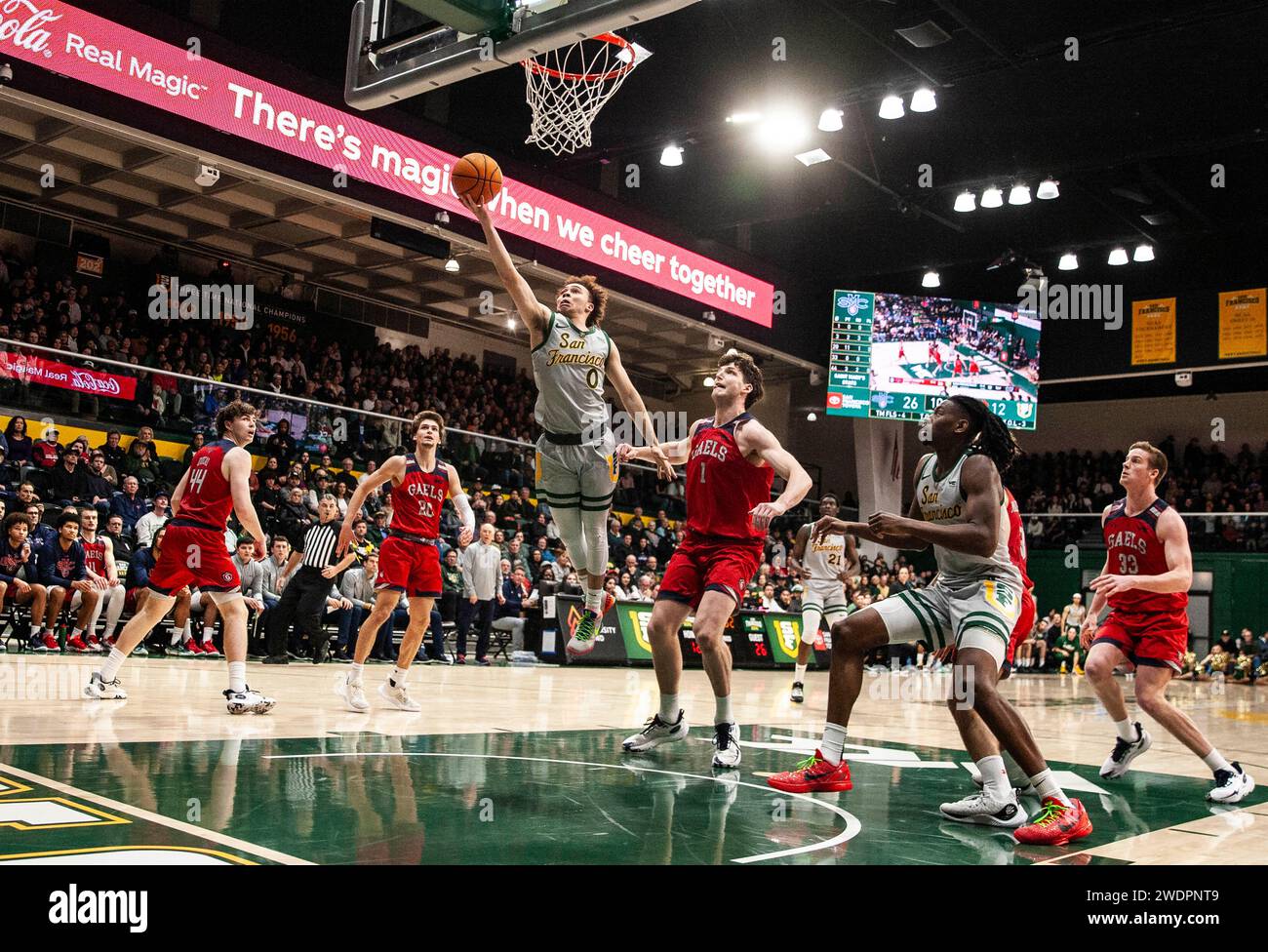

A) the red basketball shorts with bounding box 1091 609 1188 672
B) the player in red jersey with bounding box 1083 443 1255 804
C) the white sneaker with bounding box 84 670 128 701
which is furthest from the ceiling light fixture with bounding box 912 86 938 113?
the white sneaker with bounding box 84 670 128 701

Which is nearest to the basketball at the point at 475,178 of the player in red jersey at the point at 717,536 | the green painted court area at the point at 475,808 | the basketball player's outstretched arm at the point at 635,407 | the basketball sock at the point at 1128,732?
the basketball player's outstretched arm at the point at 635,407

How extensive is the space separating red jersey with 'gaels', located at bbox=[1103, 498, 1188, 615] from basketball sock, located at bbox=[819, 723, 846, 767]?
6.74 ft

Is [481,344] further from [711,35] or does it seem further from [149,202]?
[711,35]

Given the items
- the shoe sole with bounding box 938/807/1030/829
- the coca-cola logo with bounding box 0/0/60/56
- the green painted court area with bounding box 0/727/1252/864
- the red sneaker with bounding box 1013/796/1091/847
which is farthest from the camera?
the coca-cola logo with bounding box 0/0/60/56

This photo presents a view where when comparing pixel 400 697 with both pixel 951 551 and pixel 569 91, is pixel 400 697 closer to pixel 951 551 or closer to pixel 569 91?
pixel 951 551

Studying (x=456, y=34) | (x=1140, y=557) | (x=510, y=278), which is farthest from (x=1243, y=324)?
(x=510, y=278)

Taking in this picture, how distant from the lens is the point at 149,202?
18484 mm

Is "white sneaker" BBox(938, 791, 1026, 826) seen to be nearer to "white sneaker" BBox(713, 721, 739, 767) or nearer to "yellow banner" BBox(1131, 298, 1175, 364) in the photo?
"white sneaker" BBox(713, 721, 739, 767)

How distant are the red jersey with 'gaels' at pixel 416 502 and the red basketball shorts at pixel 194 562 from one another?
1.29 meters

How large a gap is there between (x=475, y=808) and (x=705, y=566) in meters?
2.29

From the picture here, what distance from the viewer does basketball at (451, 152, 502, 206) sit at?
5504 millimetres

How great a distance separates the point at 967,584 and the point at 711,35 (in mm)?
13744

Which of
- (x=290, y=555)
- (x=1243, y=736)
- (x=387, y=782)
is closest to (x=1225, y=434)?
(x=1243, y=736)

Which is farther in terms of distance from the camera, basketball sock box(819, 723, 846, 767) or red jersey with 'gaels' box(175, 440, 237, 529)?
red jersey with 'gaels' box(175, 440, 237, 529)
